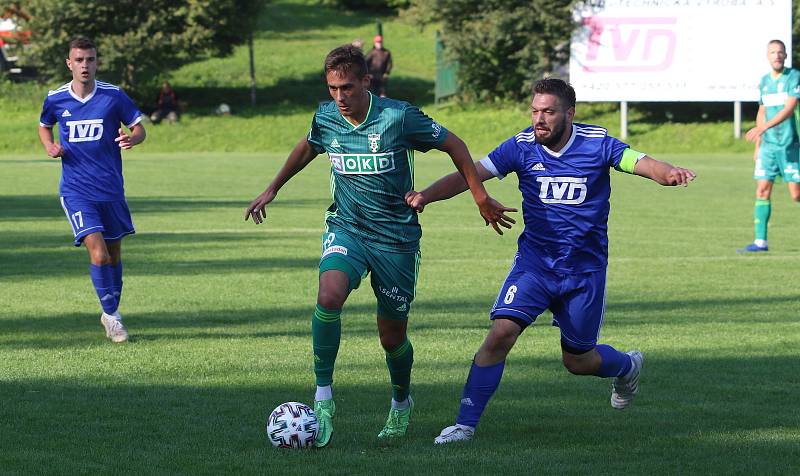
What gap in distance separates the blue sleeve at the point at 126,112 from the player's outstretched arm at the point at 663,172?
16.4 feet

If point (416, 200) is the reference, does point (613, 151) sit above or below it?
above

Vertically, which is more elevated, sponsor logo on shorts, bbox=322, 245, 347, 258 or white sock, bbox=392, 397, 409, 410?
sponsor logo on shorts, bbox=322, 245, 347, 258

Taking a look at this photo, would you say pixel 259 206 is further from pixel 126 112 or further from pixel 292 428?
pixel 126 112

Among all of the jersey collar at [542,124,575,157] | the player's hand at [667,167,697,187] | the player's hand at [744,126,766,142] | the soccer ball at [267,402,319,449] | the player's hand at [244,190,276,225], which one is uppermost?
the jersey collar at [542,124,575,157]

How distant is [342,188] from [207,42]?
38216 millimetres

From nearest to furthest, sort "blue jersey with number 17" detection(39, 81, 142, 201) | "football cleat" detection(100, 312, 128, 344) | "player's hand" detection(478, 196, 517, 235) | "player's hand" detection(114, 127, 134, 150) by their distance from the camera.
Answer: "player's hand" detection(478, 196, 517, 235) < "football cleat" detection(100, 312, 128, 344) < "player's hand" detection(114, 127, 134, 150) < "blue jersey with number 17" detection(39, 81, 142, 201)

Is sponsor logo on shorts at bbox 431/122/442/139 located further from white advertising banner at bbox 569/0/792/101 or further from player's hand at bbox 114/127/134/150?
white advertising banner at bbox 569/0/792/101

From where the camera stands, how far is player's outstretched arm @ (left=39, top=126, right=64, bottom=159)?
9977mm

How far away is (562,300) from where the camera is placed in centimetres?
690

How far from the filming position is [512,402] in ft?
24.7

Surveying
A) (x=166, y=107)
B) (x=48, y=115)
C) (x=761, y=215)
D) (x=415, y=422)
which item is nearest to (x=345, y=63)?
(x=415, y=422)

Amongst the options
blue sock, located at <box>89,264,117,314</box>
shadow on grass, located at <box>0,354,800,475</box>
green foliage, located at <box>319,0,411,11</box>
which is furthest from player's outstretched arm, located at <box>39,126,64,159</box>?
green foliage, located at <box>319,0,411,11</box>

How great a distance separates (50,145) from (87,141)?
0.30 metres

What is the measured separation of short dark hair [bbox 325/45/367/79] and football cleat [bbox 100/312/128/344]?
3828 mm
